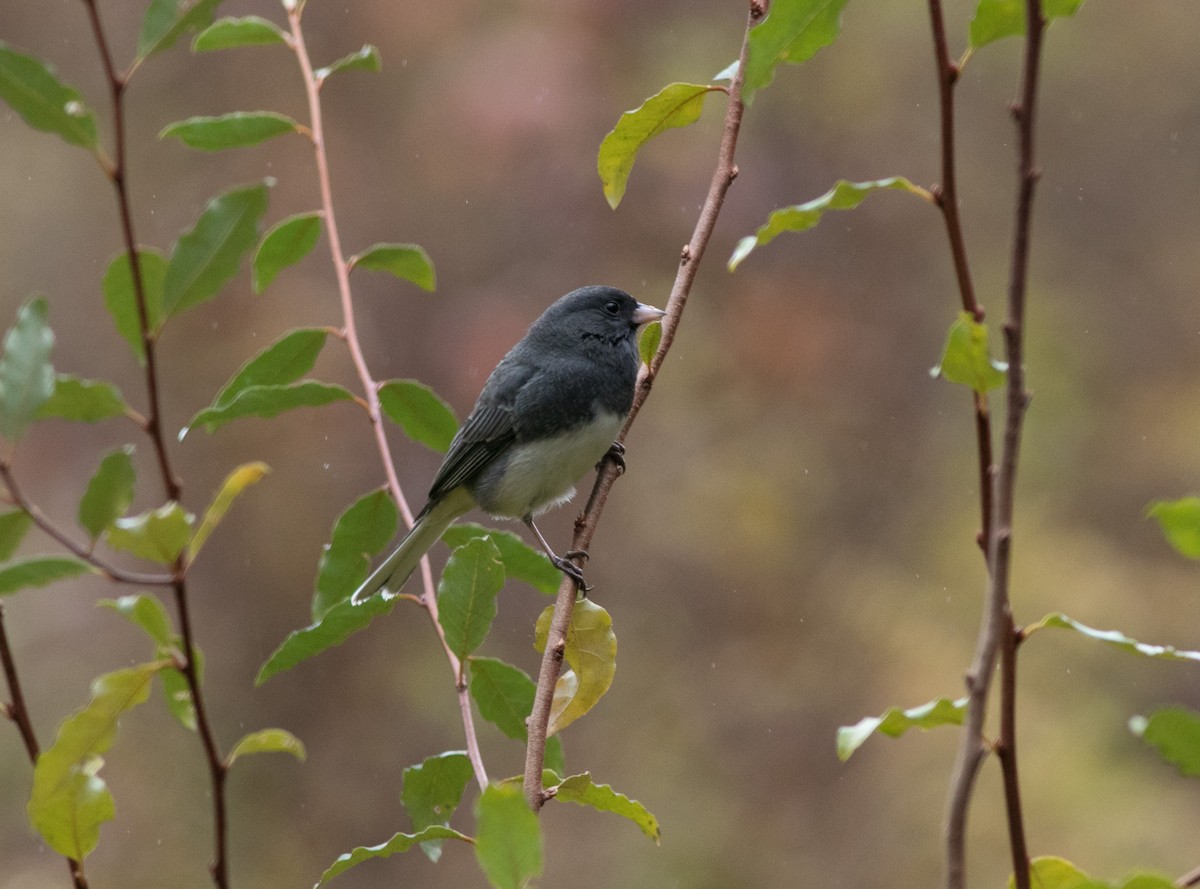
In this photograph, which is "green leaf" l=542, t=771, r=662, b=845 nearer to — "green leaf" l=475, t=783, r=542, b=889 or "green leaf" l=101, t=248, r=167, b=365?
"green leaf" l=475, t=783, r=542, b=889

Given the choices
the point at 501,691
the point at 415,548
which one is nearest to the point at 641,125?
the point at 501,691

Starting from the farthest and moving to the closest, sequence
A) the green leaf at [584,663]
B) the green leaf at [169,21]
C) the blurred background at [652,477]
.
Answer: the blurred background at [652,477] < the green leaf at [584,663] < the green leaf at [169,21]

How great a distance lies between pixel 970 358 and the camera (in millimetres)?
863

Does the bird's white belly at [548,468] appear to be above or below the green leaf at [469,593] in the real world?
below

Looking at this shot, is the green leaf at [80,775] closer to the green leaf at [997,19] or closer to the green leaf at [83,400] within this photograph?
the green leaf at [83,400]

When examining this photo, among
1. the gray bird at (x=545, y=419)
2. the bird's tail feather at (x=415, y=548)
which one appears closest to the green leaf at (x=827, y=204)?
the bird's tail feather at (x=415, y=548)

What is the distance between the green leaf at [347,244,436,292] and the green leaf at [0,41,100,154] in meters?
0.57

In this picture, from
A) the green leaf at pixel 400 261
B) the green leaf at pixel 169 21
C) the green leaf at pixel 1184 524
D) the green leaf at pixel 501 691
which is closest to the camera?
the green leaf at pixel 1184 524

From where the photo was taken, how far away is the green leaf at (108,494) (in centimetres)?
94

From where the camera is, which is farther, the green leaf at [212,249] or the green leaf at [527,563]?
the green leaf at [527,563]

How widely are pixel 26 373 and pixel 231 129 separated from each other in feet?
1.98

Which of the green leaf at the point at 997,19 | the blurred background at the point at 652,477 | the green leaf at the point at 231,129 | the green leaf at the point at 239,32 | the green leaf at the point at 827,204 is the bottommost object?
the blurred background at the point at 652,477

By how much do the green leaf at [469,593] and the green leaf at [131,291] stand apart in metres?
0.32

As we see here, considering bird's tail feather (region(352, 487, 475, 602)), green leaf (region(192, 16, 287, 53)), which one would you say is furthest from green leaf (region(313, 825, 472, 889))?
bird's tail feather (region(352, 487, 475, 602))
